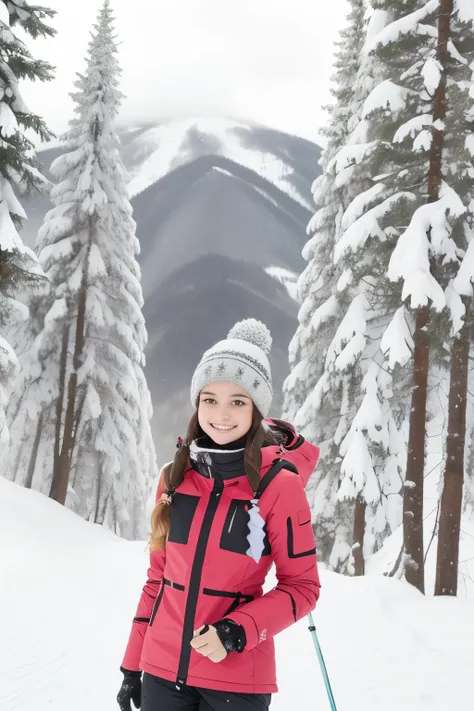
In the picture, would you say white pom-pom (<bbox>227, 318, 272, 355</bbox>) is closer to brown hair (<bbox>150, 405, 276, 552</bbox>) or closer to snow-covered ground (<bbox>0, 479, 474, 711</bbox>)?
brown hair (<bbox>150, 405, 276, 552</bbox>)

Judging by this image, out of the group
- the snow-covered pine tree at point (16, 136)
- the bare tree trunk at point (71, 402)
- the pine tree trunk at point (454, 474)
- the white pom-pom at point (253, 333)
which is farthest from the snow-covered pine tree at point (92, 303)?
the white pom-pom at point (253, 333)

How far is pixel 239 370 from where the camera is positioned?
7.89 feet

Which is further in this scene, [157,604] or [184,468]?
[184,468]

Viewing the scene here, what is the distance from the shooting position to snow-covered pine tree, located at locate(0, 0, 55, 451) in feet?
36.5

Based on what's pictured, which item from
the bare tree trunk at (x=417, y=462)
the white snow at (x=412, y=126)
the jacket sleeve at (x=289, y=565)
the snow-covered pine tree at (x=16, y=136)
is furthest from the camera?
the snow-covered pine tree at (x=16, y=136)

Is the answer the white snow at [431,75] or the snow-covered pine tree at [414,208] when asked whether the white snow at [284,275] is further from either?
the white snow at [431,75]

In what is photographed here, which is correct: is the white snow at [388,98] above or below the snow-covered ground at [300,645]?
above

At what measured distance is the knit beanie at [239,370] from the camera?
2.40m

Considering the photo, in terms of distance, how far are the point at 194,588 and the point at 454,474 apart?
8.49 meters

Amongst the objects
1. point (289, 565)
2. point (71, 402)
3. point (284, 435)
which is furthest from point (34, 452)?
point (289, 565)

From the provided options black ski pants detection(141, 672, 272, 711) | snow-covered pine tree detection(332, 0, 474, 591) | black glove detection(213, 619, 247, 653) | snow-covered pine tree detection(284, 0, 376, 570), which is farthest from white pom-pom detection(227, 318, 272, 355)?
snow-covered pine tree detection(284, 0, 376, 570)

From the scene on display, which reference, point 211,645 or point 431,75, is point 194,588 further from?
point 431,75

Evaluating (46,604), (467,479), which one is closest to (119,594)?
(46,604)

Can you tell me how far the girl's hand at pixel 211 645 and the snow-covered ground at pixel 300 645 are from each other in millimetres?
3698
